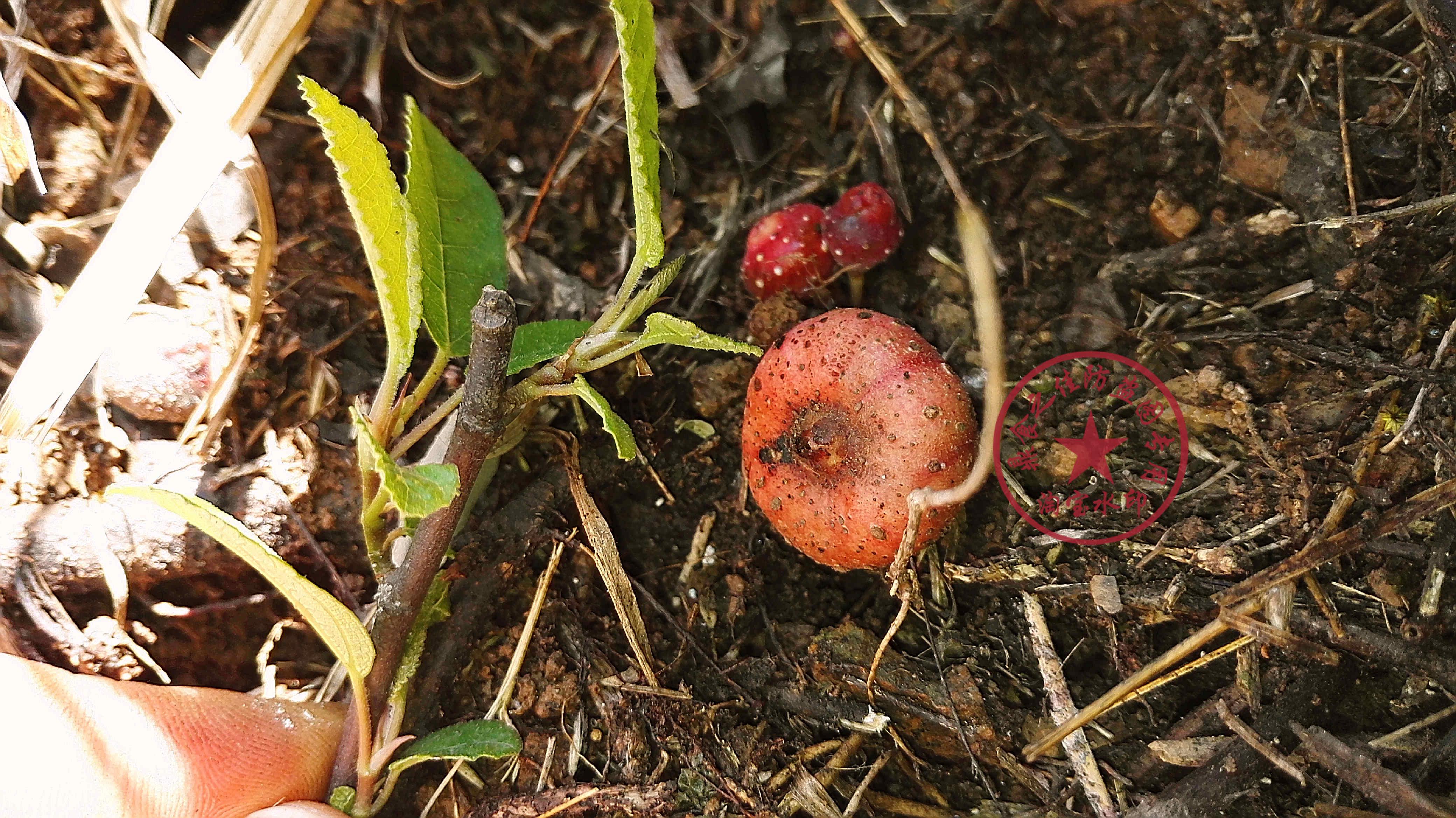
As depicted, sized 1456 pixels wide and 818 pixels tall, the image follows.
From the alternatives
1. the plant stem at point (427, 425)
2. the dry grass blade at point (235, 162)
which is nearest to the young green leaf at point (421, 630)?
the plant stem at point (427, 425)

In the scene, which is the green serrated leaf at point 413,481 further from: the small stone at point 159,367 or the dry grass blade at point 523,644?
the small stone at point 159,367

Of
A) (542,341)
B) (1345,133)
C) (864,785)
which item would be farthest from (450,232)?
(1345,133)

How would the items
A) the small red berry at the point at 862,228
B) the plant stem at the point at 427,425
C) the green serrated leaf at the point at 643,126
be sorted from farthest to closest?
the small red berry at the point at 862,228
the plant stem at the point at 427,425
the green serrated leaf at the point at 643,126

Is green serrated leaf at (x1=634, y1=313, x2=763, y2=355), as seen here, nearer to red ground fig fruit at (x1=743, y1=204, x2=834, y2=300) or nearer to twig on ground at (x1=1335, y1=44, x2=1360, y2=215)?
red ground fig fruit at (x1=743, y1=204, x2=834, y2=300)

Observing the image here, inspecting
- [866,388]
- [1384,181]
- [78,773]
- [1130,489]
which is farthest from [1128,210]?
[78,773]

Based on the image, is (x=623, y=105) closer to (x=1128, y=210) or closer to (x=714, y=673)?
(x=1128, y=210)

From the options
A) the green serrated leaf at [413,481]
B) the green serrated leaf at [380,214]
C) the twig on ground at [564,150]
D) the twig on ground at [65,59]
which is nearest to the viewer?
the green serrated leaf at [413,481]

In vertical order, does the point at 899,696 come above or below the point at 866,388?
below
